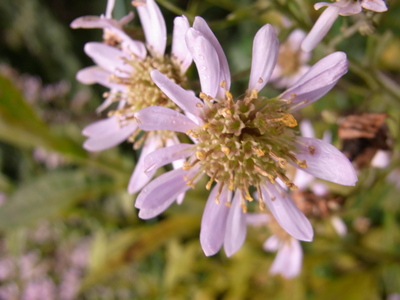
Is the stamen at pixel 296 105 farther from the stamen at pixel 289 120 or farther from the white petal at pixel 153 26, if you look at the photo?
the white petal at pixel 153 26

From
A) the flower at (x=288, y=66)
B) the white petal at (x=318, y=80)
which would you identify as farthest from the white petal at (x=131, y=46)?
the flower at (x=288, y=66)

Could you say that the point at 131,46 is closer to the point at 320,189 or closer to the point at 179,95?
the point at 179,95

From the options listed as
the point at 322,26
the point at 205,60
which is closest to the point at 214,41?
the point at 205,60

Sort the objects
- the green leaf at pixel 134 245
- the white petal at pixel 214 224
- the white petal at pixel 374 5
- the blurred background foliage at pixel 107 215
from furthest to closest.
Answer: the green leaf at pixel 134 245
the blurred background foliage at pixel 107 215
the white petal at pixel 214 224
the white petal at pixel 374 5

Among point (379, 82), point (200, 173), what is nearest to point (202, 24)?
point (200, 173)

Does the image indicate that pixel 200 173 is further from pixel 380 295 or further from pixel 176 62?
pixel 380 295

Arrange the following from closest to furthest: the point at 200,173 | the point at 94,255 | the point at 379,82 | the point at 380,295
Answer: the point at 200,173 < the point at 379,82 < the point at 380,295 < the point at 94,255
